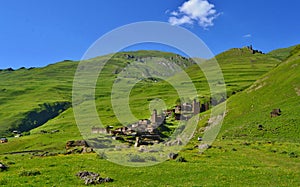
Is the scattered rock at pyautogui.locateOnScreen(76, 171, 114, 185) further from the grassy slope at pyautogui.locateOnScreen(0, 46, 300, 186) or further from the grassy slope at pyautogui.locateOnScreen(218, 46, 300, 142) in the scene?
the grassy slope at pyautogui.locateOnScreen(218, 46, 300, 142)

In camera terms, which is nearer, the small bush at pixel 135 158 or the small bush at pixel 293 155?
the small bush at pixel 135 158

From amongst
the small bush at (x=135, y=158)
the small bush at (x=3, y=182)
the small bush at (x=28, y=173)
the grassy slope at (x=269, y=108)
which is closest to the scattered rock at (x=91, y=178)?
the small bush at (x=28, y=173)

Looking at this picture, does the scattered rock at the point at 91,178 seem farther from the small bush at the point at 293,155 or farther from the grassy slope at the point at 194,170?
the small bush at the point at 293,155

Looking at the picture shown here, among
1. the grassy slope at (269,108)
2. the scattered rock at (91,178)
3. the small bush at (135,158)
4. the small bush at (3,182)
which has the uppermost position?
the grassy slope at (269,108)

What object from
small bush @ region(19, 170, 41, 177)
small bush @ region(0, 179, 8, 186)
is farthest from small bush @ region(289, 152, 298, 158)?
small bush @ region(0, 179, 8, 186)

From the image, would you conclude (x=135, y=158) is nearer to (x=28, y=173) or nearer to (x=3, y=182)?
(x=28, y=173)

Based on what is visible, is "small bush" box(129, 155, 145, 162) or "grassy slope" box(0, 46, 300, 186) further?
"small bush" box(129, 155, 145, 162)

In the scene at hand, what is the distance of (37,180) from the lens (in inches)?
1000

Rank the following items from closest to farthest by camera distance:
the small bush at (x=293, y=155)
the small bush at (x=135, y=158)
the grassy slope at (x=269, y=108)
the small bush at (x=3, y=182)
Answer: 1. the small bush at (x=3, y=182)
2. the small bush at (x=135, y=158)
3. the small bush at (x=293, y=155)
4. the grassy slope at (x=269, y=108)

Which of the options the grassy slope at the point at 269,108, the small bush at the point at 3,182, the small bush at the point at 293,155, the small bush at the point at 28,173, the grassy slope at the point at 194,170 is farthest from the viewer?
the grassy slope at the point at 269,108

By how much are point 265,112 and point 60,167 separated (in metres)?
62.5

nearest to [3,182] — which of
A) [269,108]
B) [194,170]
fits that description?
[194,170]

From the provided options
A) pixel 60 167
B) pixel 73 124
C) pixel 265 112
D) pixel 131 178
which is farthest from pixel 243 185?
pixel 73 124

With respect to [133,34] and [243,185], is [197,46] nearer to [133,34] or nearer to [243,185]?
[133,34]
